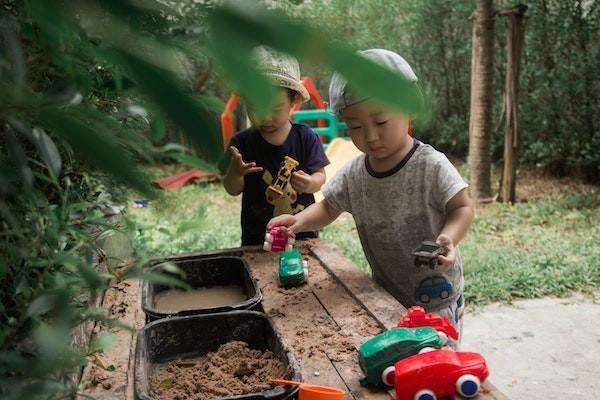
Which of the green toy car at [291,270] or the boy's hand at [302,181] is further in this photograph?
the boy's hand at [302,181]

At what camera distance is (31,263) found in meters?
0.76

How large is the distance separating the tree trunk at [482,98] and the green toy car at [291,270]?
176 inches

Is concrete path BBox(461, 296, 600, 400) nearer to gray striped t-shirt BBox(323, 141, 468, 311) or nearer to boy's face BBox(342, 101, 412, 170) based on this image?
gray striped t-shirt BBox(323, 141, 468, 311)

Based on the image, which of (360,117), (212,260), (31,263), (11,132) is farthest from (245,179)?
(11,132)

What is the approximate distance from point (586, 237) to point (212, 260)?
3.60 m

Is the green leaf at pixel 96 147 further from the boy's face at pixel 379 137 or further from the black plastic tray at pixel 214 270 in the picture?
the black plastic tray at pixel 214 270

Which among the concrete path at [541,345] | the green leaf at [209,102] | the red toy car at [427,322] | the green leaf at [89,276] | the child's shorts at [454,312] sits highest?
the green leaf at [209,102]

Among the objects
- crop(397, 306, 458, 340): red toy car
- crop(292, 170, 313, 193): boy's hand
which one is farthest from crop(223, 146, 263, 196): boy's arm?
crop(397, 306, 458, 340): red toy car

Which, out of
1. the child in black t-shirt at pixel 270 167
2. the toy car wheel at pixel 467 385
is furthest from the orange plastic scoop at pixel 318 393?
the child in black t-shirt at pixel 270 167

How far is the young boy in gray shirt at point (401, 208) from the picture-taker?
5.81 feet

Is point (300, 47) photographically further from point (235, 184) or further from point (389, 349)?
point (235, 184)

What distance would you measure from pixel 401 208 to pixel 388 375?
0.85 meters

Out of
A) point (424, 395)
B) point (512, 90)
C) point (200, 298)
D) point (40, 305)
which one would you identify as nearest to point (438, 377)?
point (424, 395)

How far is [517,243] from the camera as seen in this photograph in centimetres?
475
